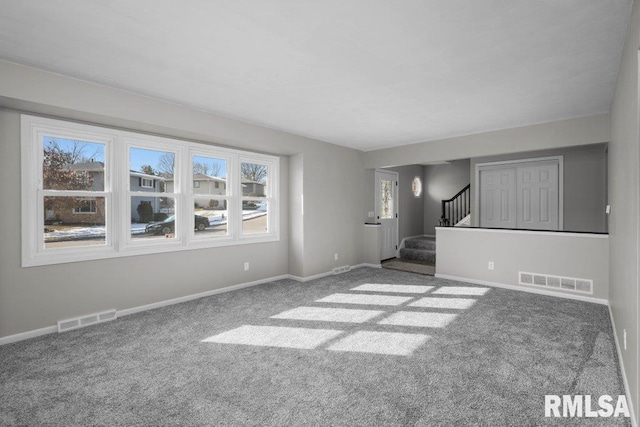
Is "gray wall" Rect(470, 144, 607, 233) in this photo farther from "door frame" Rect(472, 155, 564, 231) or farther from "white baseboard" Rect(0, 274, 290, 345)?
"white baseboard" Rect(0, 274, 290, 345)

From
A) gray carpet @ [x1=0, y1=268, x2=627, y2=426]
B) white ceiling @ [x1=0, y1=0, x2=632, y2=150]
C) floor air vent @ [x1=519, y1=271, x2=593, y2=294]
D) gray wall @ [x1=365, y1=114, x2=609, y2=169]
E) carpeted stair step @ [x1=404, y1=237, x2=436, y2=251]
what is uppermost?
white ceiling @ [x1=0, y1=0, x2=632, y2=150]

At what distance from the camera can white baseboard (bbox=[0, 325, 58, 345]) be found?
2963 millimetres

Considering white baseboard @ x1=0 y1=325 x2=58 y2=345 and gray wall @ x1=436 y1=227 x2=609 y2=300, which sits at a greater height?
gray wall @ x1=436 y1=227 x2=609 y2=300

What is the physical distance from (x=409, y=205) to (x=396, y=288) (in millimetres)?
4101

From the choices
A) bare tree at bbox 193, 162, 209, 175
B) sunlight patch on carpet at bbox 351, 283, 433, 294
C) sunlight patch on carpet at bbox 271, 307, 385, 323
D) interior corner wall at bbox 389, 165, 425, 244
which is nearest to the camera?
sunlight patch on carpet at bbox 271, 307, 385, 323

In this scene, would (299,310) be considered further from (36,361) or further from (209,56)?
(209,56)

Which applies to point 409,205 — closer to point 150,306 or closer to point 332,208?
point 332,208

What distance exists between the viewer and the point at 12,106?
2.94 metres

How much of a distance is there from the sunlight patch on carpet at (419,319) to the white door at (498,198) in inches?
144

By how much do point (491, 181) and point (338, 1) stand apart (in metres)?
5.85

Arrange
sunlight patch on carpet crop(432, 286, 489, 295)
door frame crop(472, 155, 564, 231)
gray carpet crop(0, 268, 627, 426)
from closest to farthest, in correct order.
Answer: gray carpet crop(0, 268, 627, 426)
sunlight patch on carpet crop(432, 286, 489, 295)
door frame crop(472, 155, 564, 231)

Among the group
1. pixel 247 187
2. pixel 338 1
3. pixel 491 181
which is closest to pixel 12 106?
pixel 247 187

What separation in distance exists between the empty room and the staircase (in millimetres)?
1582

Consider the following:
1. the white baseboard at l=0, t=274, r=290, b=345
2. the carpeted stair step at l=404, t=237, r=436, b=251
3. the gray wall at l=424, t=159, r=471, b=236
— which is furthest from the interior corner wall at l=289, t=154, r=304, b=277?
the gray wall at l=424, t=159, r=471, b=236
